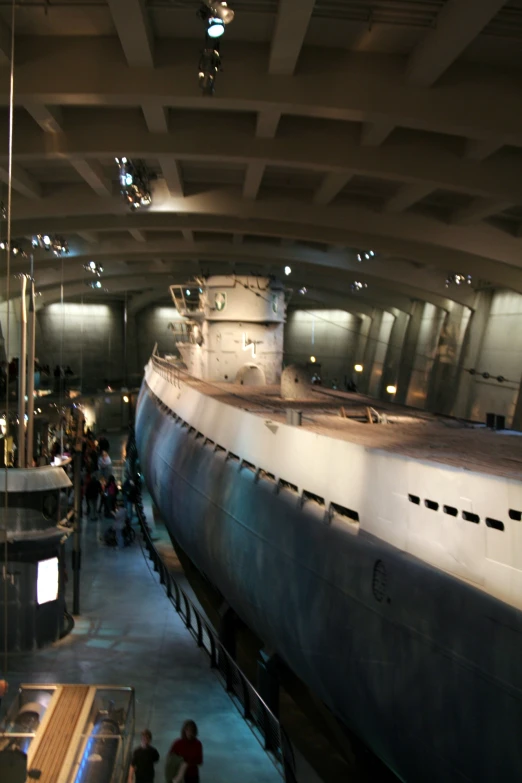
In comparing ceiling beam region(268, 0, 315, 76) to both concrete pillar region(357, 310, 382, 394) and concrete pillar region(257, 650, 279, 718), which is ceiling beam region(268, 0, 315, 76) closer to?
concrete pillar region(257, 650, 279, 718)

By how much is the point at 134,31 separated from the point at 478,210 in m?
8.72

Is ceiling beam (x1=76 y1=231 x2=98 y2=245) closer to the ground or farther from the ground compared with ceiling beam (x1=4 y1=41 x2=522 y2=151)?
closer to the ground

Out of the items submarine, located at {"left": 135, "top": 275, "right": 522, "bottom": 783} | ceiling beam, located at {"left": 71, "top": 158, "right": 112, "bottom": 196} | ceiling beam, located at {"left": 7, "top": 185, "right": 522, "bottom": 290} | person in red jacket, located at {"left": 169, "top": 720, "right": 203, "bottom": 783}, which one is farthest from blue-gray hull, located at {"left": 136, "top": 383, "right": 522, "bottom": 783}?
ceiling beam, located at {"left": 7, "top": 185, "right": 522, "bottom": 290}

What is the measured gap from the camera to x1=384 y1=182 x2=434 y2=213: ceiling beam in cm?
1350

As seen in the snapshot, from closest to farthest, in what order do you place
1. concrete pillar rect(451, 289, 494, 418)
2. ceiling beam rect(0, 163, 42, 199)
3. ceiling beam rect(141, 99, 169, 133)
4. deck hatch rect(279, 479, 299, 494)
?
1. deck hatch rect(279, 479, 299, 494)
2. ceiling beam rect(141, 99, 169, 133)
3. ceiling beam rect(0, 163, 42, 199)
4. concrete pillar rect(451, 289, 494, 418)

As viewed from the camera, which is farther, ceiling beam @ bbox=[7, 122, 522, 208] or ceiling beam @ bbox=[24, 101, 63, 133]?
ceiling beam @ bbox=[7, 122, 522, 208]

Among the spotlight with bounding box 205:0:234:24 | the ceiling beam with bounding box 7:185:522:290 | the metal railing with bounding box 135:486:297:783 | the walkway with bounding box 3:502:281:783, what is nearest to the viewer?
the spotlight with bounding box 205:0:234:24

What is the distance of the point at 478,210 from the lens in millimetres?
14289

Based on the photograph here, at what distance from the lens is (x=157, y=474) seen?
51.1 ft

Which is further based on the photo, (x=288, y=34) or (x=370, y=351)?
(x=370, y=351)

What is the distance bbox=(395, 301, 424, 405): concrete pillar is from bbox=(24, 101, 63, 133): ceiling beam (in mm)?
19454

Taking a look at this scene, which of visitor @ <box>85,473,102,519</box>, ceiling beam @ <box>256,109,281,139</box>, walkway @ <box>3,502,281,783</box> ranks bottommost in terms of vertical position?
visitor @ <box>85,473,102,519</box>

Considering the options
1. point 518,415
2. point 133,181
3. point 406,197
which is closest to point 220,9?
point 133,181

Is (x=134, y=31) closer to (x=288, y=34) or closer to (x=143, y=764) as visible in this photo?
(x=288, y=34)
